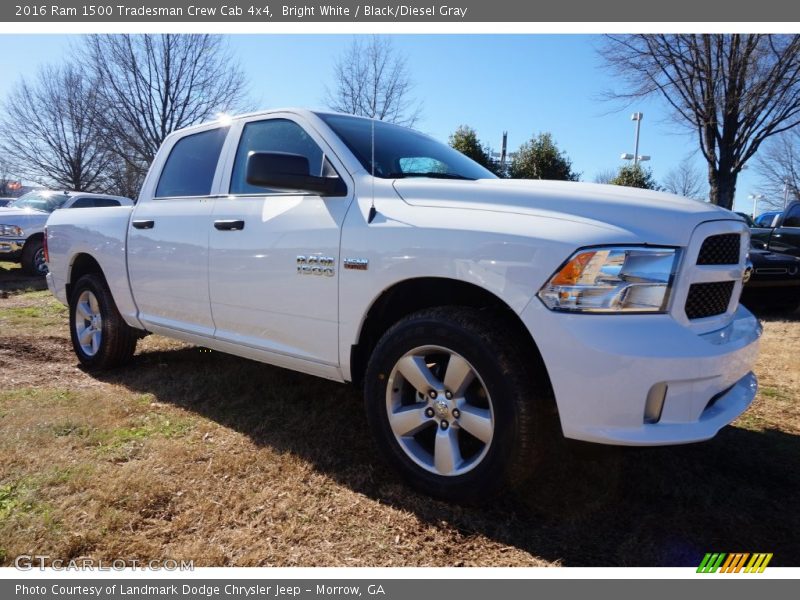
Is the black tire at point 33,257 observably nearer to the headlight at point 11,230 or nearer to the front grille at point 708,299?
the headlight at point 11,230

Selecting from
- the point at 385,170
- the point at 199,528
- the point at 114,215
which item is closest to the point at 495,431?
the point at 199,528

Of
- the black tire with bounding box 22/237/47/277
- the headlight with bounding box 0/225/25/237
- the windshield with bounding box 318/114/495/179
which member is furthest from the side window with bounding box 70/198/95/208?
the windshield with bounding box 318/114/495/179

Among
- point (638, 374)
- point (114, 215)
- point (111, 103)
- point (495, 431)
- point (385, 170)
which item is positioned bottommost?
point (495, 431)

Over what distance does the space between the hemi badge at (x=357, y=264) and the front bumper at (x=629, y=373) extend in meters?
0.84

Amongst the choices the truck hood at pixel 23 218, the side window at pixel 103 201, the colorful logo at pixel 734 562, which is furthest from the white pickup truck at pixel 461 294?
the side window at pixel 103 201

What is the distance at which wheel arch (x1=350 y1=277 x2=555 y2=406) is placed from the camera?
2.36m

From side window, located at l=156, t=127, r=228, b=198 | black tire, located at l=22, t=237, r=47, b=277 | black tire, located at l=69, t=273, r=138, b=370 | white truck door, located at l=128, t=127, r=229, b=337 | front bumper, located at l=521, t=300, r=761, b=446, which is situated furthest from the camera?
black tire, located at l=22, t=237, r=47, b=277

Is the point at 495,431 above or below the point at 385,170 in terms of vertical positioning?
below

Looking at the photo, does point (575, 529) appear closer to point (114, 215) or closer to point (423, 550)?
point (423, 550)

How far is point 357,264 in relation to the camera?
2.67m

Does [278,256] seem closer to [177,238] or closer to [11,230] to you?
[177,238]

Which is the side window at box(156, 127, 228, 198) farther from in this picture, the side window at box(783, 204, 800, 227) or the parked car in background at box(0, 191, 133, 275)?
the side window at box(783, 204, 800, 227)

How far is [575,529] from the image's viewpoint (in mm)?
2312

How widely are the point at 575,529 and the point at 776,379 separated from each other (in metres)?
3.30
